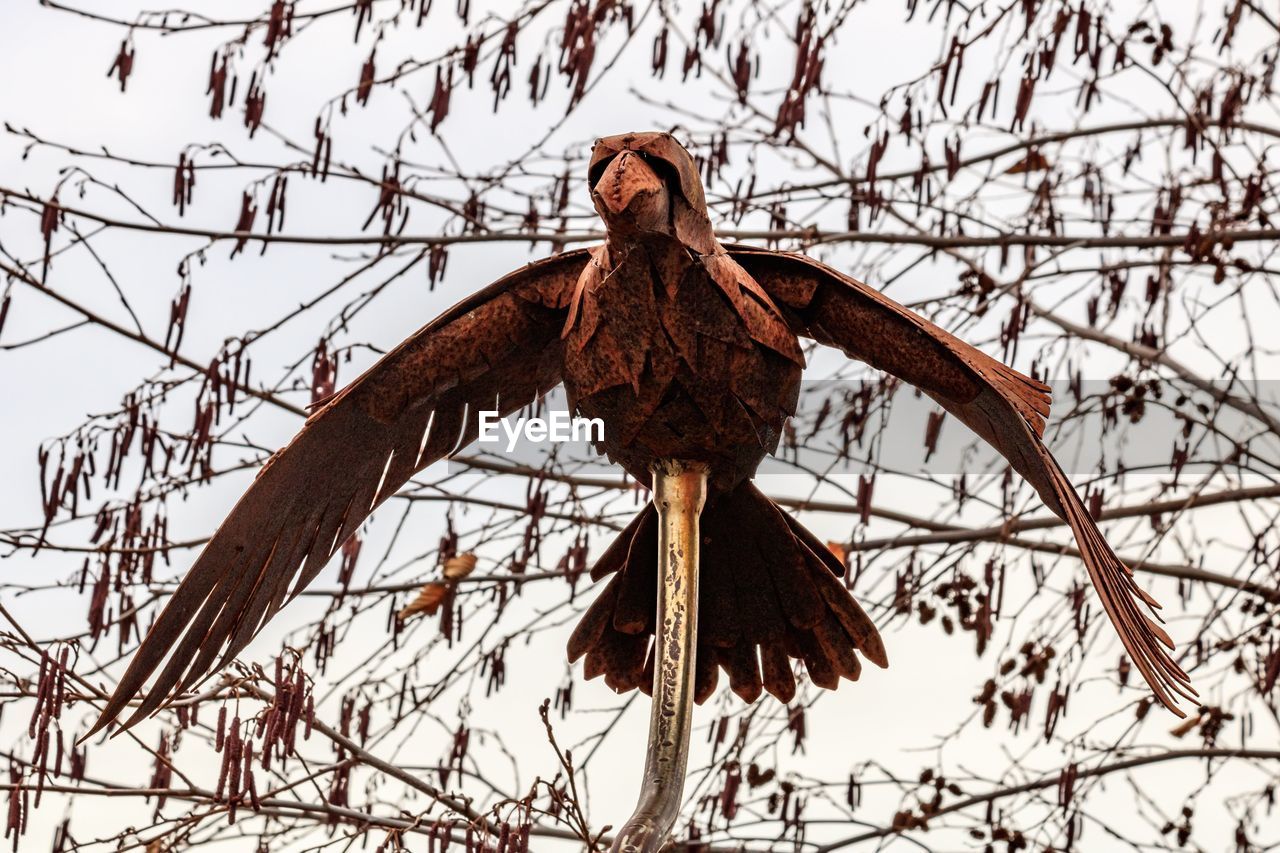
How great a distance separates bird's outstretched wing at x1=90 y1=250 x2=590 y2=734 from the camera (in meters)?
1.47

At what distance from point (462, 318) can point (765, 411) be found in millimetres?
303

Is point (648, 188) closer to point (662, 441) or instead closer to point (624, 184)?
point (624, 184)

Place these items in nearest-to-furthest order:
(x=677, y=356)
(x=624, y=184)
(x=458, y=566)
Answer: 1. (x=624, y=184)
2. (x=677, y=356)
3. (x=458, y=566)

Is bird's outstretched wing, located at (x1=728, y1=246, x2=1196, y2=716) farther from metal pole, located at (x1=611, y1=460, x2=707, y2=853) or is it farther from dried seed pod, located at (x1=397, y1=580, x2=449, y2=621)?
dried seed pod, located at (x1=397, y1=580, x2=449, y2=621)

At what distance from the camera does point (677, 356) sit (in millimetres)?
1377

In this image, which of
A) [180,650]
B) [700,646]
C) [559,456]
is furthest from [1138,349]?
[180,650]

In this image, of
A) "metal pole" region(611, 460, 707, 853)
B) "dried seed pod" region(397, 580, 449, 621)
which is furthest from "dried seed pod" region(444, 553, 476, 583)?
"metal pole" region(611, 460, 707, 853)

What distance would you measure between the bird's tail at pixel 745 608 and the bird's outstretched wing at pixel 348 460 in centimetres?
23

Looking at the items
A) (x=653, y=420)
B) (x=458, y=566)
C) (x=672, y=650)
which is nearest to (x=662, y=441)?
(x=653, y=420)

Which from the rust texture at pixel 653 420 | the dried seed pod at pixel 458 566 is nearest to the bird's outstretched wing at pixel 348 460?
the rust texture at pixel 653 420

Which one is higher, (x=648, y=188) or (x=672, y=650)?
(x=648, y=188)

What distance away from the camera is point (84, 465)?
2742mm

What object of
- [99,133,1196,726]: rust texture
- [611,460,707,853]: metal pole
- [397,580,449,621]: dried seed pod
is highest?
[397,580,449,621]: dried seed pod

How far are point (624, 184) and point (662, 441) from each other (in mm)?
284
